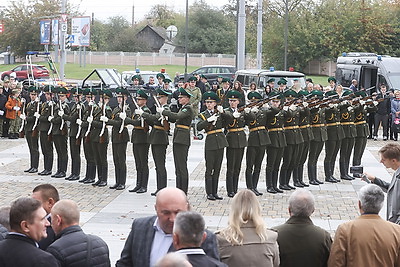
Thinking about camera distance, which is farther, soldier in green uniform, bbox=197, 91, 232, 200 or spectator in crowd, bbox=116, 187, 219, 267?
soldier in green uniform, bbox=197, 91, 232, 200

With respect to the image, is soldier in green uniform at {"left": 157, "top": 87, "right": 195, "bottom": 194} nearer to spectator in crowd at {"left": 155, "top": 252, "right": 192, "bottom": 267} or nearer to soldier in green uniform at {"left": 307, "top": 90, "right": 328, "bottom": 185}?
soldier in green uniform at {"left": 307, "top": 90, "right": 328, "bottom": 185}

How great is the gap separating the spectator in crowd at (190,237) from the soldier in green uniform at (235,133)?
24.7ft

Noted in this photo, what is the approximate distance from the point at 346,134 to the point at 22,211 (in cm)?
1021

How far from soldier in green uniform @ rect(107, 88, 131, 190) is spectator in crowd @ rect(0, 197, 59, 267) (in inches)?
303

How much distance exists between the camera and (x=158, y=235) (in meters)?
5.21

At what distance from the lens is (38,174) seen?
14797mm

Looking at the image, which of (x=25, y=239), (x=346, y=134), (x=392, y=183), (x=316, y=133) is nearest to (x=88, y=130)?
(x=316, y=133)

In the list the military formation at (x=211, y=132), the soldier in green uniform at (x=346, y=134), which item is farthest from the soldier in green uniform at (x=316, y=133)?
the soldier in green uniform at (x=346, y=134)

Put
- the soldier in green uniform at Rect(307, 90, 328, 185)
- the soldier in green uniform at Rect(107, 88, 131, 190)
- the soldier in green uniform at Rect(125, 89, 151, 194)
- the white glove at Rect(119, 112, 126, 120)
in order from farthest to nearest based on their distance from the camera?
the soldier in green uniform at Rect(307, 90, 328, 185) → the soldier in green uniform at Rect(107, 88, 131, 190) → the white glove at Rect(119, 112, 126, 120) → the soldier in green uniform at Rect(125, 89, 151, 194)

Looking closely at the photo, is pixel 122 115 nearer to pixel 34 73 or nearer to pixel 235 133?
pixel 235 133

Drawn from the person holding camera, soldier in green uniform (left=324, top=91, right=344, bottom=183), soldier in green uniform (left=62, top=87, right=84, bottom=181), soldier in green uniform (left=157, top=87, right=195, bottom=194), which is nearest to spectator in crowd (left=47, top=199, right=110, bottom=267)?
the person holding camera

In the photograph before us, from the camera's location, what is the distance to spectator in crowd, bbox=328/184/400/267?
5.77m

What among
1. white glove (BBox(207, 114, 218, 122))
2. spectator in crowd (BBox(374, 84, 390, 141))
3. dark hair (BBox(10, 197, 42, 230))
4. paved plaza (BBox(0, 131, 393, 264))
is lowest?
paved plaza (BBox(0, 131, 393, 264))

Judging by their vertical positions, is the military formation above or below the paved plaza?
above
